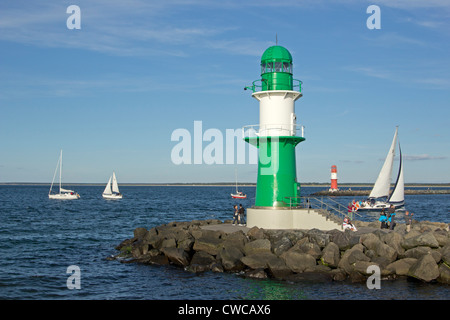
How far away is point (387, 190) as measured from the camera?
61.2m

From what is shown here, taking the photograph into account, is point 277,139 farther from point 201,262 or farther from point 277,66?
point 201,262

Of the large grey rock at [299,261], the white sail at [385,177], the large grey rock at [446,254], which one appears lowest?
the large grey rock at [299,261]

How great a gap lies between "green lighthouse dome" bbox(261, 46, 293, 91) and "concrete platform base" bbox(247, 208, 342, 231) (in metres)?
6.40

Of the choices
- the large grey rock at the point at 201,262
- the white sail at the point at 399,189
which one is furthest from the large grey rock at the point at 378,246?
the white sail at the point at 399,189

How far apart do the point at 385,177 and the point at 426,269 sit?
44259 millimetres

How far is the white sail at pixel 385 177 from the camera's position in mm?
58375

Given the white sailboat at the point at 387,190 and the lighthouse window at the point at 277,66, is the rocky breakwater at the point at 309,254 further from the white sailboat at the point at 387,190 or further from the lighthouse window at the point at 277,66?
the white sailboat at the point at 387,190

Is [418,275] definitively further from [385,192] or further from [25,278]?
[385,192]

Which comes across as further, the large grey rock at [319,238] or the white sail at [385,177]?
the white sail at [385,177]

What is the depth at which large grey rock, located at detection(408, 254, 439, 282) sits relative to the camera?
1772 cm

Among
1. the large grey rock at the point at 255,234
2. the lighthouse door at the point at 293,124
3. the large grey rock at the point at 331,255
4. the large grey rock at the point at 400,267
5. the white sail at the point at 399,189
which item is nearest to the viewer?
the large grey rock at the point at 400,267

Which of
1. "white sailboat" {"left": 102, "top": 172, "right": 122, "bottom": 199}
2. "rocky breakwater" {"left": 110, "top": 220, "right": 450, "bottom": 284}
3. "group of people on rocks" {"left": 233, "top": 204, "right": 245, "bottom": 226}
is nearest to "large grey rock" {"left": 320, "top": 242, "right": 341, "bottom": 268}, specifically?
"rocky breakwater" {"left": 110, "top": 220, "right": 450, "bottom": 284}

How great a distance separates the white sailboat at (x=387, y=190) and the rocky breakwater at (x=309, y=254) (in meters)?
36.7
